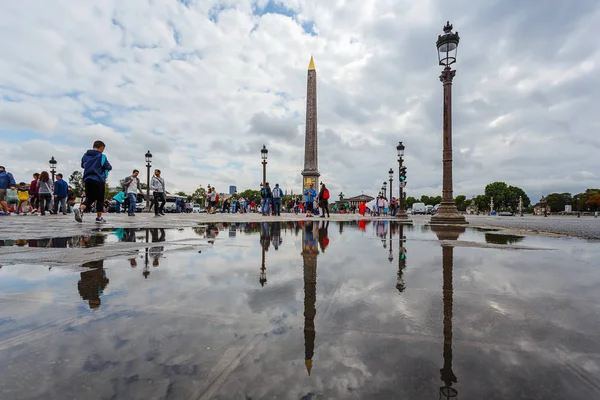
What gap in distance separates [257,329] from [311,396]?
0.51 m

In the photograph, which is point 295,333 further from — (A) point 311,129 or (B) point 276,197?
(A) point 311,129

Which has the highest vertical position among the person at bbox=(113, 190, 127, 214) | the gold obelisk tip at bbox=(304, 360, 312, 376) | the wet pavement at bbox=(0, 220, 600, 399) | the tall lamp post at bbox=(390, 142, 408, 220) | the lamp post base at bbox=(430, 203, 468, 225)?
the tall lamp post at bbox=(390, 142, 408, 220)

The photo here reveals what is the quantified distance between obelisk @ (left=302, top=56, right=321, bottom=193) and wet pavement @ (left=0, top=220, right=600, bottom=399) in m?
32.2

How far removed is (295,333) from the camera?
1.41 m

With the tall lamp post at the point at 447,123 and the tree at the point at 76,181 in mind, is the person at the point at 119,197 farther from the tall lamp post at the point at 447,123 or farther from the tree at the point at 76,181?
the tree at the point at 76,181

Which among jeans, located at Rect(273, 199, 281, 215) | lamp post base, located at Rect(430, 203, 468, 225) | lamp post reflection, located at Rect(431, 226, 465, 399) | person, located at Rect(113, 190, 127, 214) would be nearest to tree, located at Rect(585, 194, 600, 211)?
jeans, located at Rect(273, 199, 281, 215)

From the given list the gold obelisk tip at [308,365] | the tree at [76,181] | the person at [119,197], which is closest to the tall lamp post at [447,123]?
the gold obelisk tip at [308,365]

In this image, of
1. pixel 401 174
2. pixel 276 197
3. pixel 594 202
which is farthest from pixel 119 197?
pixel 594 202

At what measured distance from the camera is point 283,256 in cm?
359

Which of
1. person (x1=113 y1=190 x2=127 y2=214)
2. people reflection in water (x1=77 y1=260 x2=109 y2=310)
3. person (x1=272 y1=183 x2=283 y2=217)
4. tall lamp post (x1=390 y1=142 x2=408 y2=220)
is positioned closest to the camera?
people reflection in water (x1=77 y1=260 x2=109 y2=310)

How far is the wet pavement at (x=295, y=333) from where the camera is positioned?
3.36 feet

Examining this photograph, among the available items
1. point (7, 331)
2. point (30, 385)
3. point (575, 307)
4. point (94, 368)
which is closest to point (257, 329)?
point (94, 368)

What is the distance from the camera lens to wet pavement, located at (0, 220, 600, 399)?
1.03m

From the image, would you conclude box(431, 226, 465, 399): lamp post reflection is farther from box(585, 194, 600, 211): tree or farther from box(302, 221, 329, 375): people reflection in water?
box(585, 194, 600, 211): tree
